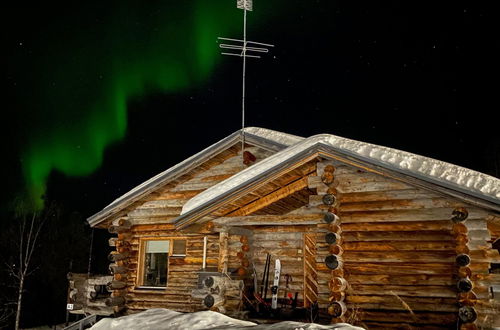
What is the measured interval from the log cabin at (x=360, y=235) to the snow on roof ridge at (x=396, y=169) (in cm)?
4

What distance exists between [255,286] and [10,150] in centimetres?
4930

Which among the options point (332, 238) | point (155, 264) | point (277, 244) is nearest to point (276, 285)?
point (277, 244)

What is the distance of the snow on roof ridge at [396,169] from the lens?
8492 mm

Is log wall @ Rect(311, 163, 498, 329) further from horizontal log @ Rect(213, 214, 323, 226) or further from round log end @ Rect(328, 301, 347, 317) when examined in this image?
horizontal log @ Rect(213, 214, 323, 226)

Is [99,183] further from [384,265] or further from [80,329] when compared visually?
[384,265]

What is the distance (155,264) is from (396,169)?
11629mm

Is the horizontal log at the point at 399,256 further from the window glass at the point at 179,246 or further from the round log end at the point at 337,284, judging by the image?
the window glass at the point at 179,246

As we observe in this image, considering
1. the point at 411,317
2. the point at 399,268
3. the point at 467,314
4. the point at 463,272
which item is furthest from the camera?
the point at 399,268

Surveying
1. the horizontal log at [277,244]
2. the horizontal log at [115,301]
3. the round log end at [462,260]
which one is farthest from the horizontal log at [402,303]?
the horizontal log at [115,301]

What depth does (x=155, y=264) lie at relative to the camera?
17500 mm

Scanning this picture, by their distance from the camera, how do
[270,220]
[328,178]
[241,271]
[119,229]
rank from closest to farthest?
[328,178] < [270,220] < [241,271] < [119,229]

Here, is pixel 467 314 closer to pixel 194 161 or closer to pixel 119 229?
pixel 194 161

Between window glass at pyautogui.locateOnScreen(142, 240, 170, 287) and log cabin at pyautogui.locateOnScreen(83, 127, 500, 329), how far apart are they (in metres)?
4.25

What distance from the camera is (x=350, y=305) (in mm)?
9555
